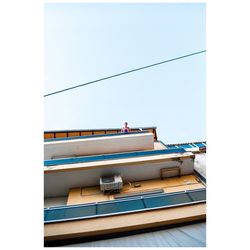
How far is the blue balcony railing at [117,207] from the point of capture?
4.63 feet

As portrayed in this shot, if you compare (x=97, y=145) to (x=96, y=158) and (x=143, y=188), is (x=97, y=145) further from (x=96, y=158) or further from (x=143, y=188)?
(x=143, y=188)

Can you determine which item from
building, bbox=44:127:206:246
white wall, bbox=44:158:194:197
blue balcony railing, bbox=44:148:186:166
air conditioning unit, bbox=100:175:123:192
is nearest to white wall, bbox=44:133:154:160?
building, bbox=44:127:206:246

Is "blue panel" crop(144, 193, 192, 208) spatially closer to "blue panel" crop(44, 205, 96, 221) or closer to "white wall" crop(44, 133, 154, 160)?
"blue panel" crop(44, 205, 96, 221)

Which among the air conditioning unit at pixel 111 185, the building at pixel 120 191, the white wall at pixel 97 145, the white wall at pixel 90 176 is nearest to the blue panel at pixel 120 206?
the building at pixel 120 191

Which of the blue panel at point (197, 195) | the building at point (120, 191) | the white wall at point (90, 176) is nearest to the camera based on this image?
the building at point (120, 191)

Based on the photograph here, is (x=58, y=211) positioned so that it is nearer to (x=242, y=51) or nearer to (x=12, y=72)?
(x=12, y=72)

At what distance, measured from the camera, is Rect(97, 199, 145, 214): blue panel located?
1.45m

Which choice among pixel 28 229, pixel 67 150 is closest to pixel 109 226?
pixel 28 229

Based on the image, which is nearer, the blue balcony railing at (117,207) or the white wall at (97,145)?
the blue balcony railing at (117,207)

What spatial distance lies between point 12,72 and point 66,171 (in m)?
1.56

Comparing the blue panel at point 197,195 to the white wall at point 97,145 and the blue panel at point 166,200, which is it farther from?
the white wall at point 97,145

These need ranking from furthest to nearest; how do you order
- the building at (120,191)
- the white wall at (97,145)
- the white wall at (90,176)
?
the white wall at (97,145), the white wall at (90,176), the building at (120,191)

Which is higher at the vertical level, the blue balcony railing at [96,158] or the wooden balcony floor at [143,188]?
the blue balcony railing at [96,158]

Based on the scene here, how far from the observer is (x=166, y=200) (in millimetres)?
1565
